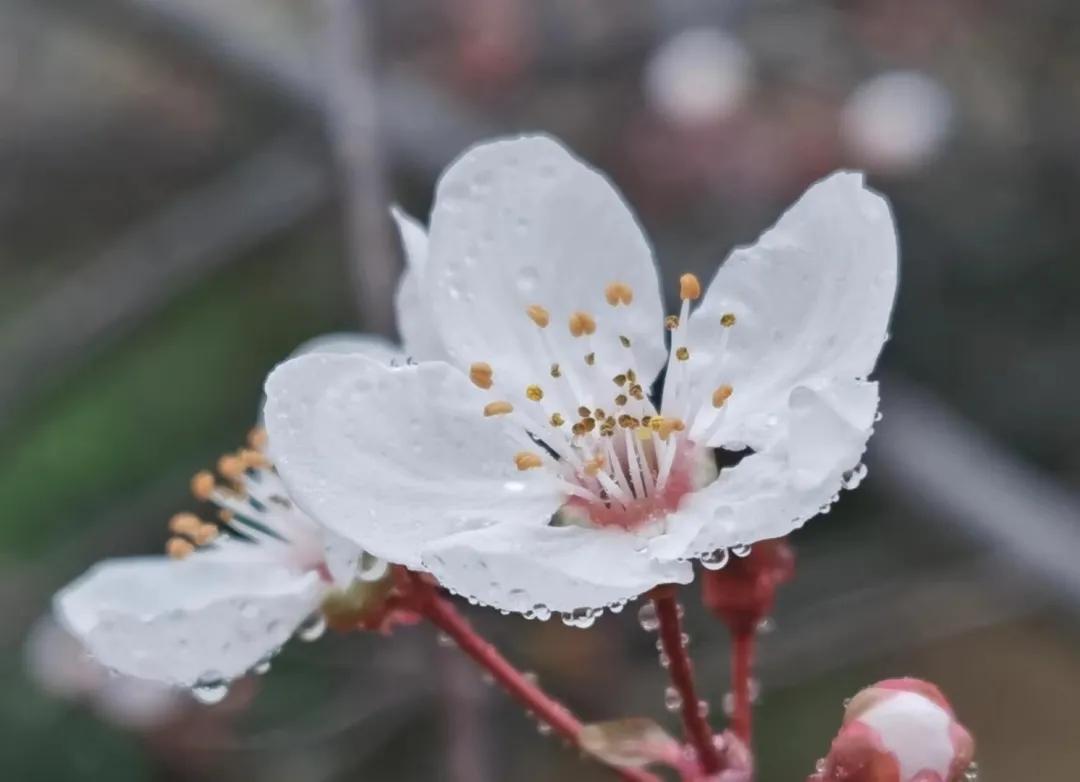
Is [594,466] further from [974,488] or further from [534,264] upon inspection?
[974,488]

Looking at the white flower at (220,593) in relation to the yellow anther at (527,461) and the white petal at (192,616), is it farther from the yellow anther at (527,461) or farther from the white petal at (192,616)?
the yellow anther at (527,461)

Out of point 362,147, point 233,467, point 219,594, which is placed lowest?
point 219,594

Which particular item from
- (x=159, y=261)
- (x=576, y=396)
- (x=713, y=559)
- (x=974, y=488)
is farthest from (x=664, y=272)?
(x=713, y=559)

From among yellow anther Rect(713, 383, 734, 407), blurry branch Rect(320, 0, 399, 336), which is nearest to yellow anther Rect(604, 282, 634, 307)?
yellow anther Rect(713, 383, 734, 407)

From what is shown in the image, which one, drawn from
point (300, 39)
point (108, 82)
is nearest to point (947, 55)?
point (300, 39)

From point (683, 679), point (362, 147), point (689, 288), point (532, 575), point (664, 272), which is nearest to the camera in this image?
point (532, 575)

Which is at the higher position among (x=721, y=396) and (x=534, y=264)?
(x=534, y=264)

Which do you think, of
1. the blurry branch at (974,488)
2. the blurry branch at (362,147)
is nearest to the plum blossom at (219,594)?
the blurry branch at (362,147)
